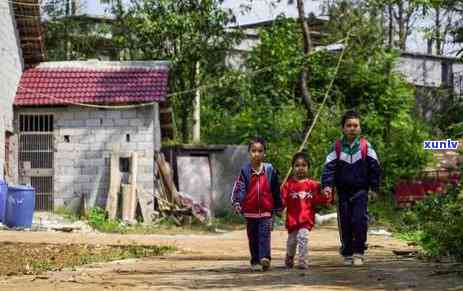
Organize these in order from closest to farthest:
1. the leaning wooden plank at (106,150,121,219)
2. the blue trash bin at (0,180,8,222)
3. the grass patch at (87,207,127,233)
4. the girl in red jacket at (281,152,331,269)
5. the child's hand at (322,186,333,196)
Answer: the child's hand at (322,186,333,196) → the girl in red jacket at (281,152,331,269) → the blue trash bin at (0,180,8,222) → the grass patch at (87,207,127,233) → the leaning wooden plank at (106,150,121,219)

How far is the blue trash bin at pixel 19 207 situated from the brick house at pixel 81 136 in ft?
11.5

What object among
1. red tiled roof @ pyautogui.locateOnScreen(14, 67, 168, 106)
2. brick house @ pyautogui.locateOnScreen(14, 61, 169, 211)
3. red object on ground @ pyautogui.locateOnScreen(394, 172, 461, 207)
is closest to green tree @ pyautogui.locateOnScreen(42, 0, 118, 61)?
red tiled roof @ pyautogui.locateOnScreen(14, 67, 168, 106)

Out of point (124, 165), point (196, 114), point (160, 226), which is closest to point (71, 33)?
point (196, 114)

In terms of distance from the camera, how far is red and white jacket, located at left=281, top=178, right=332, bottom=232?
9.21 m

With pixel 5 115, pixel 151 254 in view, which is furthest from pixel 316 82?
pixel 151 254

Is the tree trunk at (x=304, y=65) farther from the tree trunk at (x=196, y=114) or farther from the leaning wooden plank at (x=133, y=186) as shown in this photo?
the leaning wooden plank at (x=133, y=186)

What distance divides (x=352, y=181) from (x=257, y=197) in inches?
38.9

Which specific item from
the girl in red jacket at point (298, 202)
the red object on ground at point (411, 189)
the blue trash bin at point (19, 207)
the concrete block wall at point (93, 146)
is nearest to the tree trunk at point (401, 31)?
the red object on ground at point (411, 189)

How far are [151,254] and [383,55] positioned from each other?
2001 centimetres

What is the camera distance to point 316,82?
104 feet

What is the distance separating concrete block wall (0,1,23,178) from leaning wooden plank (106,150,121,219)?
2722 mm

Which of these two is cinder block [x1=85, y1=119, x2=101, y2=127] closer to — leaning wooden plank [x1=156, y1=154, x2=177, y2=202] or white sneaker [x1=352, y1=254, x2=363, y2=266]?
leaning wooden plank [x1=156, y1=154, x2=177, y2=202]

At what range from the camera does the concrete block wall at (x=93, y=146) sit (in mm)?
23109

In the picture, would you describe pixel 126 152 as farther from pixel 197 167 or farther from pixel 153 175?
pixel 197 167
